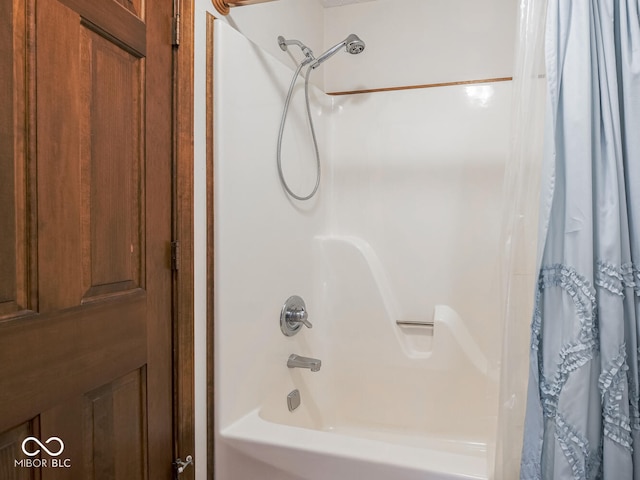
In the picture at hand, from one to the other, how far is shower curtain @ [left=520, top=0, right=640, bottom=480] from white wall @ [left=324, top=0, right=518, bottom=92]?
1.10 m

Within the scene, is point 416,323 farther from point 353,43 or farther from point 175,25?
point 175,25

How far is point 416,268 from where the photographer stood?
228 centimetres

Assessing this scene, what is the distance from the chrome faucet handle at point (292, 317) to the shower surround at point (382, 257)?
4 centimetres

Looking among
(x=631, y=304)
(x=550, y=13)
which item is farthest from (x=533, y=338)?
(x=550, y=13)

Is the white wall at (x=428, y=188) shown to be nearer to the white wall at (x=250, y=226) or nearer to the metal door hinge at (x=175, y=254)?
the white wall at (x=250, y=226)

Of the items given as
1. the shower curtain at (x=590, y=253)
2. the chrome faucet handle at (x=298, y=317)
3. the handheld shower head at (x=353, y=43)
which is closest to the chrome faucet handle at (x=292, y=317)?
the chrome faucet handle at (x=298, y=317)

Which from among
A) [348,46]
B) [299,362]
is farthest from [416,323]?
[348,46]

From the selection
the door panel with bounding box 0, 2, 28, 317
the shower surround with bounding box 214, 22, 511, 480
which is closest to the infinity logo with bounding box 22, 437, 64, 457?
the door panel with bounding box 0, 2, 28, 317

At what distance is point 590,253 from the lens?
1.09 m

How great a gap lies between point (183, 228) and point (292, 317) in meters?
0.72

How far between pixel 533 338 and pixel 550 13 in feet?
2.64

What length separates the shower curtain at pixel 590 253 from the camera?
1.08 metres

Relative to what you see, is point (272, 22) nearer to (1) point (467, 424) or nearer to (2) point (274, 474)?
(2) point (274, 474)

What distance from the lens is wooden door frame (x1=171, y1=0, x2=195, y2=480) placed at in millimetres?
1297
